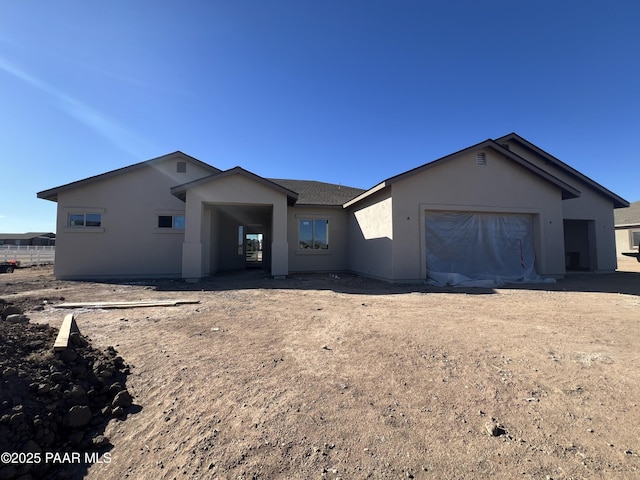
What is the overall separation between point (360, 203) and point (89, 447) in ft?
42.7

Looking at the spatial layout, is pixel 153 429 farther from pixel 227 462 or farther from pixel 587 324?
pixel 587 324

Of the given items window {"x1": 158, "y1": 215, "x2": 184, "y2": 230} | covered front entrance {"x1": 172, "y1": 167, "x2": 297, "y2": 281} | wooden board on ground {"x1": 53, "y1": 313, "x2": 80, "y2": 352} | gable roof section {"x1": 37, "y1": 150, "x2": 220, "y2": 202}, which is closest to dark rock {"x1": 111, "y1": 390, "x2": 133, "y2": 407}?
wooden board on ground {"x1": 53, "y1": 313, "x2": 80, "y2": 352}

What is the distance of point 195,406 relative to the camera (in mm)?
2859

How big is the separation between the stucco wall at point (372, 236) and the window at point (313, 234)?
1.29m

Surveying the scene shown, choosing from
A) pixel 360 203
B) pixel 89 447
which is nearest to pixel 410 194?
pixel 360 203

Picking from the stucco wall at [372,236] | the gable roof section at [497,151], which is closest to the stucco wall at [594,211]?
the gable roof section at [497,151]

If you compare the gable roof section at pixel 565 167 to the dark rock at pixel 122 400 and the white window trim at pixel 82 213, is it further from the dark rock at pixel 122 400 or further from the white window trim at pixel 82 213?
the white window trim at pixel 82 213

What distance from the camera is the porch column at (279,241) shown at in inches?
494

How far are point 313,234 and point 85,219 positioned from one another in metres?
10.2

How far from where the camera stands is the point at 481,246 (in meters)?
12.5

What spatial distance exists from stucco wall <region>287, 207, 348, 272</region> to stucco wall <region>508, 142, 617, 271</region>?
9.52m

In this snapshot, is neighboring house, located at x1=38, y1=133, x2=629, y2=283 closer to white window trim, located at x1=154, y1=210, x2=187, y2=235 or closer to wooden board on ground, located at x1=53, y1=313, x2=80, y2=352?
white window trim, located at x1=154, y1=210, x2=187, y2=235

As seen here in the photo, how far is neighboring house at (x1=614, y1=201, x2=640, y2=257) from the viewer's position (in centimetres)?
2453

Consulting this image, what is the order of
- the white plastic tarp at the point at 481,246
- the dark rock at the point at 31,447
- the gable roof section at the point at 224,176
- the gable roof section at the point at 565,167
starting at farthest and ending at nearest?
the gable roof section at the point at 565,167, the white plastic tarp at the point at 481,246, the gable roof section at the point at 224,176, the dark rock at the point at 31,447
